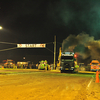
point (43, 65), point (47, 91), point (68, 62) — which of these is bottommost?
point (47, 91)

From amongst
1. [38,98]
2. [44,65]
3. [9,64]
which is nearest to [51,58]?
[9,64]

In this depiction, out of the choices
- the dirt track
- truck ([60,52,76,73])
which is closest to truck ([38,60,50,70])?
truck ([60,52,76,73])

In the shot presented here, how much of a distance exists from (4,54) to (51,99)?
88.2m

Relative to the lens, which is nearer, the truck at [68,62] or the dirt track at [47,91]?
the dirt track at [47,91]

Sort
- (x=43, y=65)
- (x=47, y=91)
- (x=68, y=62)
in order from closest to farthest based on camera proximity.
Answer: (x=47, y=91)
(x=68, y=62)
(x=43, y=65)

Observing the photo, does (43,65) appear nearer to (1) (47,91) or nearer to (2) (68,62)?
(2) (68,62)

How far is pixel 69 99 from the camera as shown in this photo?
8703mm

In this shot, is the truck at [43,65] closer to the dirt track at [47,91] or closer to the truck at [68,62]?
the truck at [68,62]

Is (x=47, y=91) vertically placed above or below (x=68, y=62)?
below

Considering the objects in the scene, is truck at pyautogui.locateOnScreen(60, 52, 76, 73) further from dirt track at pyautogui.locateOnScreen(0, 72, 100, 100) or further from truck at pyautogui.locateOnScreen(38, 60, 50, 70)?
dirt track at pyautogui.locateOnScreen(0, 72, 100, 100)

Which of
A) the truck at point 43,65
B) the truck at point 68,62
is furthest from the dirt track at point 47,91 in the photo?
the truck at point 43,65

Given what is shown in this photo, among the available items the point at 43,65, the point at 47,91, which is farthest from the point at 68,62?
the point at 47,91

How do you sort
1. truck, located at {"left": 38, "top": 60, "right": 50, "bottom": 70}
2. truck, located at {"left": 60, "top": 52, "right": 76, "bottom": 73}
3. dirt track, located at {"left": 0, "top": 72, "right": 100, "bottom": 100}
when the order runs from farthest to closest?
truck, located at {"left": 38, "top": 60, "right": 50, "bottom": 70}, truck, located at {"left": 60, "top": 52, "right": 76, "bottom": 73}, dirt track, located at {"left": 0, "top": 72, "right": 100, "bottom": 100}

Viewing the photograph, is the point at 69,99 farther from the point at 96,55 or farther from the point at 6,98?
the point at 96,55
